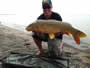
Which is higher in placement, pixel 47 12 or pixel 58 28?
pixel 47 12

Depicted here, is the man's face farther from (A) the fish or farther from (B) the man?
(A) the fish

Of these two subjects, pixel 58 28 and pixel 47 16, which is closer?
pixel 58 28

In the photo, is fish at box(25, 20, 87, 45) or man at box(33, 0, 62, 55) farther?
man at box(33, 0, 62, 55)

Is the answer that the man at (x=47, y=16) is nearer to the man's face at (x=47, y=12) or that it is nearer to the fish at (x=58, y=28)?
the man's face at (x=47, y=12)

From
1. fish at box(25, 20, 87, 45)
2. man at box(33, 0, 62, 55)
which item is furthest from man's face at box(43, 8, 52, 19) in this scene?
fish at box(25, 20, 87, 45)

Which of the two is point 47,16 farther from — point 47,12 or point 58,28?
point 58,28

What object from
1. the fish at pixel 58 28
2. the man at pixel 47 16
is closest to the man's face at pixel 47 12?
the man at pixel 47 16

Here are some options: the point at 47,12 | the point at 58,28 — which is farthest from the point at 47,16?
the point at 58,28

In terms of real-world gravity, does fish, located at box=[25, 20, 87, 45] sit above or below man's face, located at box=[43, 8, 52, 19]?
below

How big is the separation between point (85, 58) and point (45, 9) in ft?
4.13

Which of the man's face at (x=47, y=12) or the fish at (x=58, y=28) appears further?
the man's face at (x=47, y=12)

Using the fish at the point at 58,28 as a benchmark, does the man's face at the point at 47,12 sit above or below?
above

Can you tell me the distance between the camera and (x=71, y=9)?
55.6ft

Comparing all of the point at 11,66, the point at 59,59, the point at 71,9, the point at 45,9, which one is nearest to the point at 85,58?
the point at 59,59
